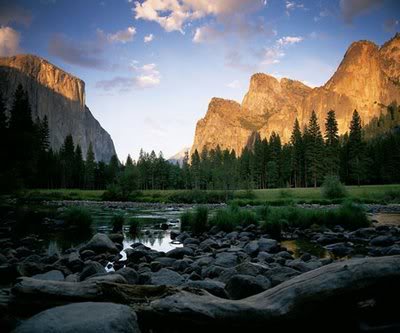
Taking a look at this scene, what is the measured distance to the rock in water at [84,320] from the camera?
291cm

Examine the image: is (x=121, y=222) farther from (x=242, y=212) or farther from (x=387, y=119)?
(x=387, y=119)

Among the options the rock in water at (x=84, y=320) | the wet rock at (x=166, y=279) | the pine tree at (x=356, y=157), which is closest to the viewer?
the rock in water at (x=84, y=320)

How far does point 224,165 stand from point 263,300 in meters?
75.4

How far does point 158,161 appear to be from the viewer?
318ft

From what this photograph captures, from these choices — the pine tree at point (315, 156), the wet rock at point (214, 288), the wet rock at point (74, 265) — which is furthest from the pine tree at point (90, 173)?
the wet rock at point (214, 288)

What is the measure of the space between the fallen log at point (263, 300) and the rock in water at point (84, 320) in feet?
1.14

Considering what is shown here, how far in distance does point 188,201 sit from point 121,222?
1312 inches

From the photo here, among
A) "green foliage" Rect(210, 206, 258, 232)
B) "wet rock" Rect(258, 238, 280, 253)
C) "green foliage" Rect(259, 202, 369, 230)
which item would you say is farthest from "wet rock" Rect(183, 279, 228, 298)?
"green foliage" Rect(210, 206, 258, 232)

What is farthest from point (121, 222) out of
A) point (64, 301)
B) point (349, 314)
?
point (349, 314)

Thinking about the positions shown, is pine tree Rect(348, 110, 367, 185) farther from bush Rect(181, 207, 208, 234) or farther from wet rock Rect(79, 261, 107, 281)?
wet rock Rect(79, 261, 107, 281)

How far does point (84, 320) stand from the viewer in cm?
299

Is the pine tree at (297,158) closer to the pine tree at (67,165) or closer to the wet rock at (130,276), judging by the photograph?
the pine tree at (67,165)

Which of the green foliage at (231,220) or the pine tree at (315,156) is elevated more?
the pine tree at (315,156)

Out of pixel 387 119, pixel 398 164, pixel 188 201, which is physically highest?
pixel 387 119
